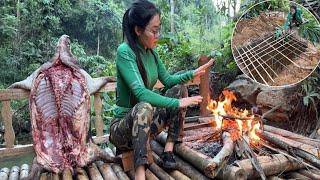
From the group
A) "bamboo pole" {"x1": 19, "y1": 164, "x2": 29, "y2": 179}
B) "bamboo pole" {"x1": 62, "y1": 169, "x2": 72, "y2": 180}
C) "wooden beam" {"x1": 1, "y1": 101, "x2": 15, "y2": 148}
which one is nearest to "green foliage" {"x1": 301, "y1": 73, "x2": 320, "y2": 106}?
"bamboo pole" {"x1": 62, "y1": 169, "x2": 72, "y2": 180}

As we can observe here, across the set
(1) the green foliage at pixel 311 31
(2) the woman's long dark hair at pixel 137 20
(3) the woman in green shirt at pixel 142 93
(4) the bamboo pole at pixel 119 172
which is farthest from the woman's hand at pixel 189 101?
(1) the green foliage at pixel 311 31

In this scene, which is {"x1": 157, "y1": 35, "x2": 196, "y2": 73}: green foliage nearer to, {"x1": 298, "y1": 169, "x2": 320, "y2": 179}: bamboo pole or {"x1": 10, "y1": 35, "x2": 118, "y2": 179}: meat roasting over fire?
{"x1": 10, "y1": 35, "x2": 118, "y2": 179}: meat roasting over fire

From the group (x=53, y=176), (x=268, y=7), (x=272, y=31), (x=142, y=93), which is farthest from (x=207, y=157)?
(x=268, y=7)

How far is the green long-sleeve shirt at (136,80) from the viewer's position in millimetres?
2471

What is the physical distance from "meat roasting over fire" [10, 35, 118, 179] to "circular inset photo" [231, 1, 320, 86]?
180 cm

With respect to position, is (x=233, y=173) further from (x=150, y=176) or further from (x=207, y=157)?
(x=150, y=176)

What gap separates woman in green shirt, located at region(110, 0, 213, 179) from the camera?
248cm

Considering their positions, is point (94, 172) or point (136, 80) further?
point (94, 172)

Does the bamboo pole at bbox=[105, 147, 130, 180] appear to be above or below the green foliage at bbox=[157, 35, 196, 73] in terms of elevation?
below

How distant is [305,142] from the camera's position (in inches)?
136

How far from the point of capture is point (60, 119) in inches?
124

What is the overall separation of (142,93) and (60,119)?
1.08 meters

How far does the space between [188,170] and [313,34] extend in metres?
1.84

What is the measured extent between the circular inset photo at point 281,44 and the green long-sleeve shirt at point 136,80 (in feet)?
3.42
